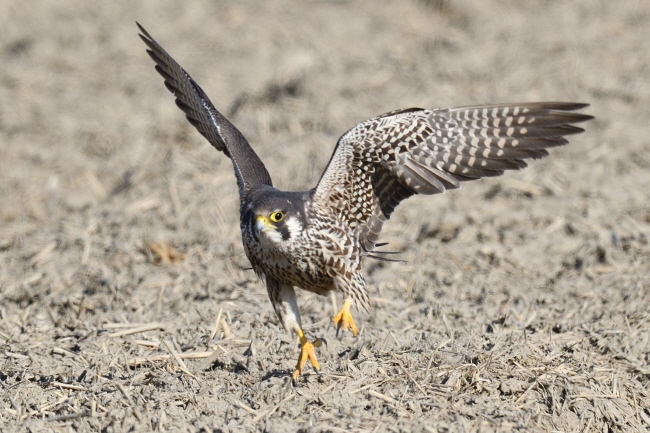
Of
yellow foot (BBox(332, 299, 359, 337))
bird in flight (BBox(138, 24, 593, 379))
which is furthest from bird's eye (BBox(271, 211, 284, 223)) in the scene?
yellow foot (BBox(332, 299, 359, 337))

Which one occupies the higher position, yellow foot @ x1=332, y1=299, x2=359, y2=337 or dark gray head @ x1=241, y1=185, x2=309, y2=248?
dark gray head @ x1=241, y1=185, x2=309, y2=248

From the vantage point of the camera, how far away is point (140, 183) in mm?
9117

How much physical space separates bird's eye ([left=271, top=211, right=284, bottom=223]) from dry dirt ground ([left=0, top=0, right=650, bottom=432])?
0.86 meters

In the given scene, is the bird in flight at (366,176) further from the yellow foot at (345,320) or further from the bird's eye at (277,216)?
the bird's eye at (277,216)

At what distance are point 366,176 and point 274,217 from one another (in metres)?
0.92

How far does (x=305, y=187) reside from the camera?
28.9 feet

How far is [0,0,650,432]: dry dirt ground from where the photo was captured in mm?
5191

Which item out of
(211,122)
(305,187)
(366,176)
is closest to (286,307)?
(366,176)

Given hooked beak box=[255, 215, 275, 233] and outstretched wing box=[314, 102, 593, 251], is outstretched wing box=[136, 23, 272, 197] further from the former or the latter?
hooked beak box=[255, 215, 275, 233]

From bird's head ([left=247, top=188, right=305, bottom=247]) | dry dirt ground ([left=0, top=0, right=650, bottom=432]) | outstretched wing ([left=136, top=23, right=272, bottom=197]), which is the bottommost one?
dry dirt ground ([left=0, top=0, right=650, bottom=432])

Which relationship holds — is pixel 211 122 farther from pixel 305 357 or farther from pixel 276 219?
pixel 305 357

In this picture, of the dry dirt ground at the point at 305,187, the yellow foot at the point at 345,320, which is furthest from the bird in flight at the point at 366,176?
the dry dirt ground at the point at 305,187

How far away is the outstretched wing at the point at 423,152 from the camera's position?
585 cm

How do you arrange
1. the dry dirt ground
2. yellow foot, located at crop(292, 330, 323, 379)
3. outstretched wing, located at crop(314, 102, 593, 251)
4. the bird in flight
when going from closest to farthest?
the dry dirt ground → yellow foot, located at crop(292, 330, 323, 379) → the bird in flight → outstretched wing, located at crop(314, 102, 593, 251)
